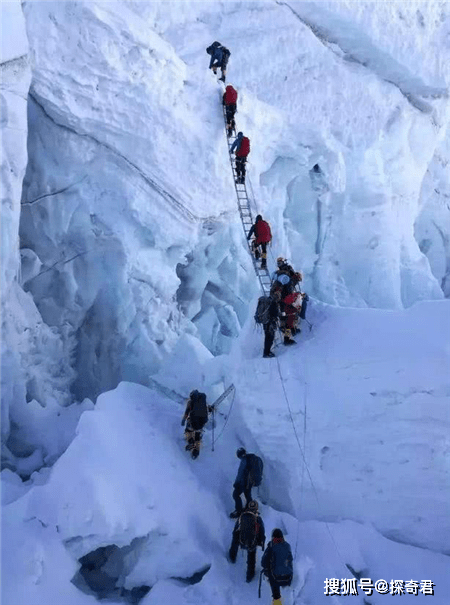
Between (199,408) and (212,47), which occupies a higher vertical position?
(212,47)

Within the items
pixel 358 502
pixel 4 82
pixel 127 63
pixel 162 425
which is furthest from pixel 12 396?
pixel 127 63

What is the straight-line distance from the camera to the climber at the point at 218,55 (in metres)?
10.8

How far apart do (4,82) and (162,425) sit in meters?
5.17

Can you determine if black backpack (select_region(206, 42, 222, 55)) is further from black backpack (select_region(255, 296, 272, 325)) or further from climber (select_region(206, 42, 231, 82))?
black backpack (select_region(255, 296, 272, 325))

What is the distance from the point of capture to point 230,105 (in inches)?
413

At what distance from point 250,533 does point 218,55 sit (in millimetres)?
8461

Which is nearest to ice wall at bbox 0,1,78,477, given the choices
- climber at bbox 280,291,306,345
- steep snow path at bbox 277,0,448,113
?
climber at bbox 280,291,306,345

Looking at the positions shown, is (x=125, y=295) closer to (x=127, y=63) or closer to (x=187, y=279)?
(x=187, y=279)

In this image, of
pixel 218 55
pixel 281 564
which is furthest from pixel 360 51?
pixel 281 564

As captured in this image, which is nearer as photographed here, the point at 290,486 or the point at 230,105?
the point at 290,486

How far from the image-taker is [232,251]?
12094 millimetres

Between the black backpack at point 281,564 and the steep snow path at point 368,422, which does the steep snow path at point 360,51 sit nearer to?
the steep snow path at point 368,422

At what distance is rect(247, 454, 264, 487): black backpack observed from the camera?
21.5 feet

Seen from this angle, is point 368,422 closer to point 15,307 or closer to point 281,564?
point 281,564
